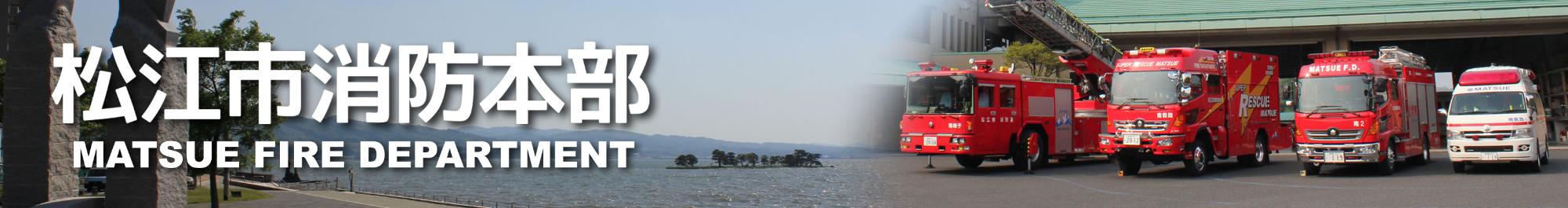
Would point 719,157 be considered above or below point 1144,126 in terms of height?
below

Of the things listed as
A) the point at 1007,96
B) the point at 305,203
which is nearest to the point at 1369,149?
the point at 1007,96

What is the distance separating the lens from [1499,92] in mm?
17156

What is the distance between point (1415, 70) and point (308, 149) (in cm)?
1668

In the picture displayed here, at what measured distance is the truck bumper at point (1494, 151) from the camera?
16.3 metres

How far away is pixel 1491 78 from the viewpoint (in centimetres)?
1744

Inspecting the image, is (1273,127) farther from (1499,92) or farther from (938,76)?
(938,76)

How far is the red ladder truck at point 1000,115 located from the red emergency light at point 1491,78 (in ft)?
17.5

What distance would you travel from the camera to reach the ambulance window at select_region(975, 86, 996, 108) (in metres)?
17.9

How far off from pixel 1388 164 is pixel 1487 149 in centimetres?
123

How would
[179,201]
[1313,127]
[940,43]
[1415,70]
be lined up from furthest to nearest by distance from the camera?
1. [940,43]
2. [1415,70]
3. [1313,127]
4. [179,201]

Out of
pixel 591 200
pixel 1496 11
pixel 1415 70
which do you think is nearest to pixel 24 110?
pixel 1415 70

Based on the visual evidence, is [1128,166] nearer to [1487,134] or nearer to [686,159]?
[1487,134]

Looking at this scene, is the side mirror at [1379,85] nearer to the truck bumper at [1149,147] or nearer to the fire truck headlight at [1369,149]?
the fire truck headlight at [1369,149]

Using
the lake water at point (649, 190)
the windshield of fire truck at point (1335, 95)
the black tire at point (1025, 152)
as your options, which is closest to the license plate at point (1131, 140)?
the black tire at point (1025, 152)
